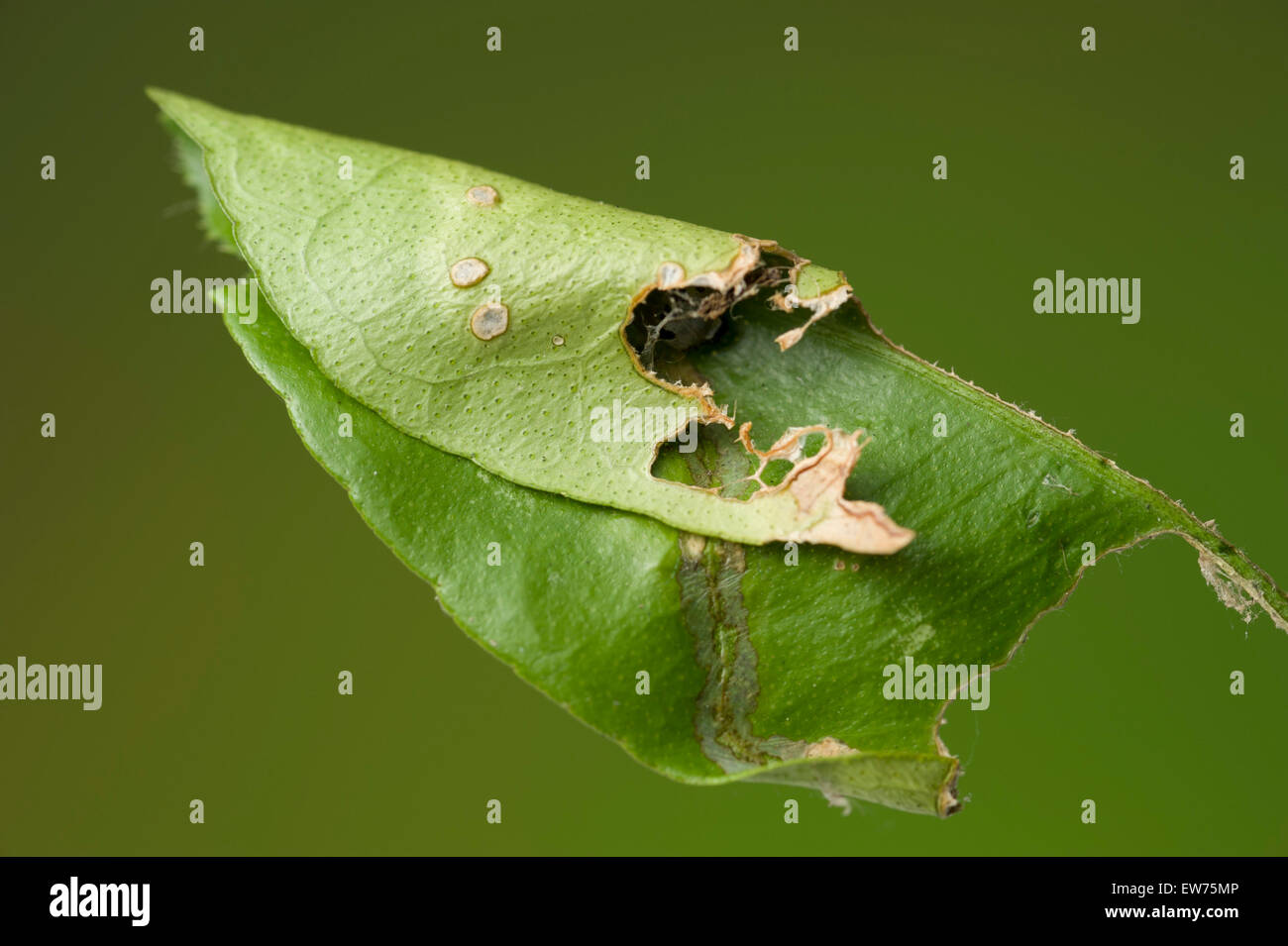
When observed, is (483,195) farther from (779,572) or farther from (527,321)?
(779,572)

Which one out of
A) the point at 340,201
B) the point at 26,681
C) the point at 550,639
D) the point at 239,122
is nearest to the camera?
the point at 550,639

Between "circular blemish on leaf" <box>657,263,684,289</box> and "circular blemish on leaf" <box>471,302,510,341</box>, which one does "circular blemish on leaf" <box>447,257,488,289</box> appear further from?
"circular blemish on leaf" <box>657,263,684,289</box>

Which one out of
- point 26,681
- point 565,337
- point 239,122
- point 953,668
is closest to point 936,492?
point 953,668

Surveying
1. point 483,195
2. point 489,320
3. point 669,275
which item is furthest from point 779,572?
point 483,195

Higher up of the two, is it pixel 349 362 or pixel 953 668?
pixel 349 362

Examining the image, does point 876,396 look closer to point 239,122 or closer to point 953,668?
point 953,668

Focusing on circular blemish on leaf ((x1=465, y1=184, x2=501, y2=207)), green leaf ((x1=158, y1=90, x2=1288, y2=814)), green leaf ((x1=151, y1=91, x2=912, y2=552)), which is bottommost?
green leaf ((x1=158, y1=90, x2=1288, y2=814))

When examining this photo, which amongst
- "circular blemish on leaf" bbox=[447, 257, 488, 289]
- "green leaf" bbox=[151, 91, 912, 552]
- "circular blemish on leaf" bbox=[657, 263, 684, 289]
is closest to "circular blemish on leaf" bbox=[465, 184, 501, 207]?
"green leaf" bbox=[151, 91, 912, 552]

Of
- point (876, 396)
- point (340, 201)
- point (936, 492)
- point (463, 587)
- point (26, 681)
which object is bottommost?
point (26, 681)
